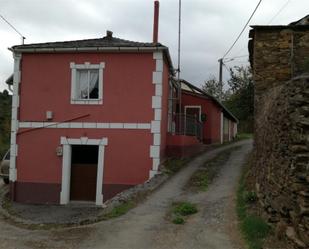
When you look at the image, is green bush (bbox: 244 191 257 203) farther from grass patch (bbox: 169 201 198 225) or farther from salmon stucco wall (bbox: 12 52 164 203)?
salmon stucco wall (bbox: 12 52 164 203)

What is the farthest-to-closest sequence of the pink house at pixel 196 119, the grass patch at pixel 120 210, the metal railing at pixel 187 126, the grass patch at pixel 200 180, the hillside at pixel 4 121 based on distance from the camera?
the hillside at pixel 4 121 < the pink house at pixel 196 119 < the metal railing at pixel 187 126 < the grass patch at pixel 200 180 < the grass patch at pixel 120 210

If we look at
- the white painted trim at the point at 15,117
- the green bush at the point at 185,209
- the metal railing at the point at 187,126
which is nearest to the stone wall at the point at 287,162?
the green bush at the point at 185,209

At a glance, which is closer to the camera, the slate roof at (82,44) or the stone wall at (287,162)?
the stone wall at (287,162)

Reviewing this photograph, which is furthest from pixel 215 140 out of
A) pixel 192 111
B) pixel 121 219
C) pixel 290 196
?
pixel 290 196

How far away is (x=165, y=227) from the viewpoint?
11602 millimetres

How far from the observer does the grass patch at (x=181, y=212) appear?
11977mm

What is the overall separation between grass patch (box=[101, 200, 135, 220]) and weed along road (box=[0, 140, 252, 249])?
0.21 meters

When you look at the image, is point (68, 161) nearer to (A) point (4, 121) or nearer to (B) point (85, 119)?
→ (B) point (85, 119)

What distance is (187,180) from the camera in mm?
16688

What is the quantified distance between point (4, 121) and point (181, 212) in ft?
124

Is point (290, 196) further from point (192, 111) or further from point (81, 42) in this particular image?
point (192, 111)

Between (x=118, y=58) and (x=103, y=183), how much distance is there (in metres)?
4.63

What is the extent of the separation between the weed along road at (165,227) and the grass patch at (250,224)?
20 centimetres

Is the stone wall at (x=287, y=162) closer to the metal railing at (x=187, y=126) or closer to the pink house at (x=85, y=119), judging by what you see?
the pink house at (x=85, y=119)
